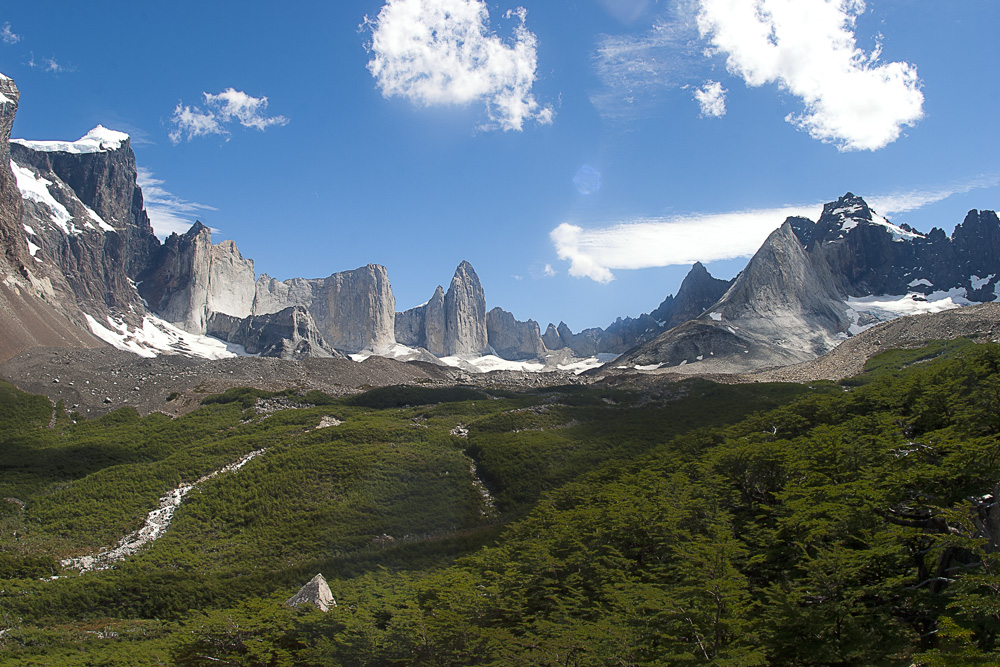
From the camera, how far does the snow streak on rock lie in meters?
27.5

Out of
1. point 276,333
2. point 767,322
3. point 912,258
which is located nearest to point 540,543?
point 767,322

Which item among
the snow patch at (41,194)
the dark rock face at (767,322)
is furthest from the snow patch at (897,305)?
the snow patch at (41,194)

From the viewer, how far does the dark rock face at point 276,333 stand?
168750 mm

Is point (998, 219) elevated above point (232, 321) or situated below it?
above

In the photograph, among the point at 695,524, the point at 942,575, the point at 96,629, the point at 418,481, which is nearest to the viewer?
the point at 942,575

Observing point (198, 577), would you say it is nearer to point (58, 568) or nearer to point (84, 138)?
point (58, 568)

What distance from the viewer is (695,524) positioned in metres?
16.6

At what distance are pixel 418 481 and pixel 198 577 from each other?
1363 centimetres

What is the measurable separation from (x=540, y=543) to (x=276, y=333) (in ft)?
562

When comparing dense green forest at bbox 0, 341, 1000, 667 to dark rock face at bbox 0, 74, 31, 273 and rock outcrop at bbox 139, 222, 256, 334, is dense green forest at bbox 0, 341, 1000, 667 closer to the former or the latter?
dark rock face at bbox 0, 74, 31, 273

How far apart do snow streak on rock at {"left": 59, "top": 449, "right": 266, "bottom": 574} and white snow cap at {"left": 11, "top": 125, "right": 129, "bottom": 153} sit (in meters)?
178

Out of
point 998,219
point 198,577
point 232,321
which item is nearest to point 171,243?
point 232,321

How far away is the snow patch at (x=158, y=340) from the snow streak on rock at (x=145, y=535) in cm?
10284

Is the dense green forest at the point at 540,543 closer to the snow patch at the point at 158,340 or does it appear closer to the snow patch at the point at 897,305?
the snow patch at the point at 158,340
